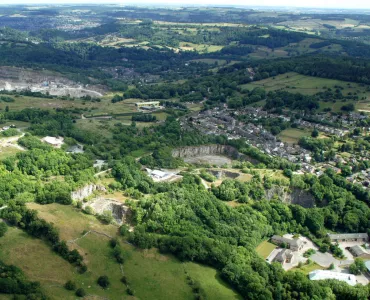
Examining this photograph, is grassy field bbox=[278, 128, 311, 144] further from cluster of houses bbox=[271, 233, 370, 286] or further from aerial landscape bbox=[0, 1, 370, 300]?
cluster of houses bbox=[271, 233, 370, 286]

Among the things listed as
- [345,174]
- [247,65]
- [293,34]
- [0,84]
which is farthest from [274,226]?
[293,34]

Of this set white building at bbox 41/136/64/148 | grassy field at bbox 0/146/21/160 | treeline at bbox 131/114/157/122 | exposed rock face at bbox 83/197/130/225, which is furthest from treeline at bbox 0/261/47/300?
treeline at bbox 131/114/157/122

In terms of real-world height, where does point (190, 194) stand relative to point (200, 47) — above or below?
above

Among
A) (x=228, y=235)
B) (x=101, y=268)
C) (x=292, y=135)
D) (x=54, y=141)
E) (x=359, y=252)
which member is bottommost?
(x=359, y=252)

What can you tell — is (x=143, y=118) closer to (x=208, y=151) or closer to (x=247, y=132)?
(x=208, y=151)

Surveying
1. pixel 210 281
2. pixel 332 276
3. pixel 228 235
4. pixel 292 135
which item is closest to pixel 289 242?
pixel 332 276

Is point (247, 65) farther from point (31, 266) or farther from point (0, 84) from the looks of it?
point (31, 266)

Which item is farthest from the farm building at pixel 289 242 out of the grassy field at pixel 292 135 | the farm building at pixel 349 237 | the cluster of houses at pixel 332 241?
the grassy field at pixel 292 135
